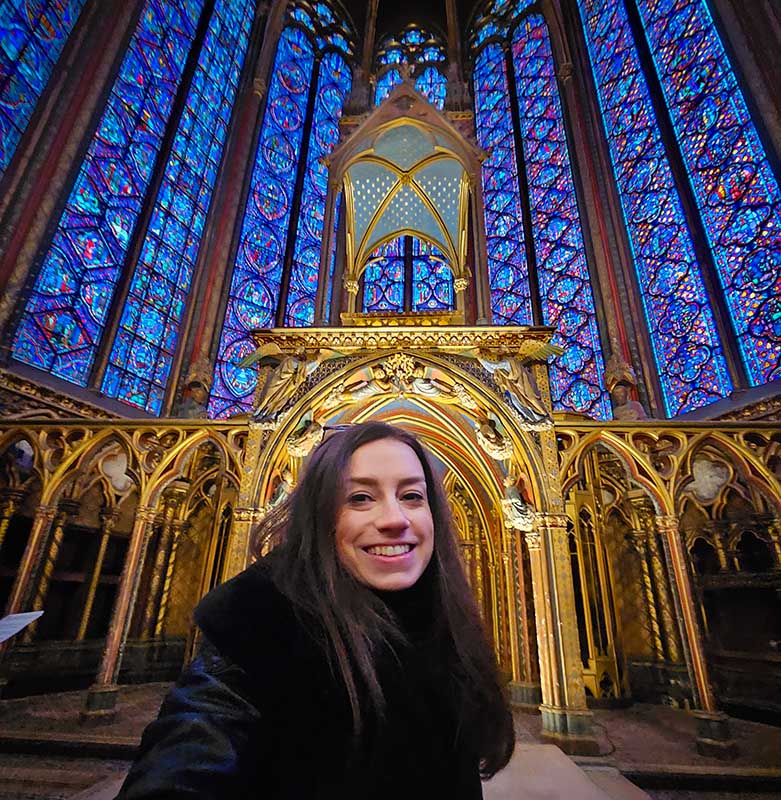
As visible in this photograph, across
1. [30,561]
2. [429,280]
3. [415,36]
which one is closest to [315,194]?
[429,280]

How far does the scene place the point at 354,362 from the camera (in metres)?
4.04


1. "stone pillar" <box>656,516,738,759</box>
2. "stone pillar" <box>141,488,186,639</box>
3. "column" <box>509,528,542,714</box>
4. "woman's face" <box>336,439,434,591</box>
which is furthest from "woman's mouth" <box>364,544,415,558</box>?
"stone pillar" <box>141,488,186,639</box>

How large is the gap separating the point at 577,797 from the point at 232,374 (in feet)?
28.2

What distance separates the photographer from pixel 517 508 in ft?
12.0

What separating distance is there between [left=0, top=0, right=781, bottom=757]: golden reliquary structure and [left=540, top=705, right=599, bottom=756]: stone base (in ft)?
0.08

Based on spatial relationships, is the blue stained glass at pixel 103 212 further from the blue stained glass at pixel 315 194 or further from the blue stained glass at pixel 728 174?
the blue stained glass at pixel 728 174

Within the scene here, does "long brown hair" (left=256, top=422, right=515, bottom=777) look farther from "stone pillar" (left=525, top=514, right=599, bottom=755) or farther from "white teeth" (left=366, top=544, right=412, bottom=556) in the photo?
"stone pillar" (left=525, top=514, right=599, bottom=755)

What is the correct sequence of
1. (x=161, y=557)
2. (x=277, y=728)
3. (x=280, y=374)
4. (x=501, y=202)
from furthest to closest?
(x=501, y=202)
(x=161, y=557)
(x=280, y=374)
(x=277, y=728)

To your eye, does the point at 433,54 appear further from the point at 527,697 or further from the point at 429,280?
the point at 527,697

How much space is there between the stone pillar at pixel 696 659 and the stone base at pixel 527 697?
1.62 metres

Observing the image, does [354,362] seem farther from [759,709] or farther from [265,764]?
[759,709]

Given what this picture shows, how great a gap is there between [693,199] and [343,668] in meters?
9.58

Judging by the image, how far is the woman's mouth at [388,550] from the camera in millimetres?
988

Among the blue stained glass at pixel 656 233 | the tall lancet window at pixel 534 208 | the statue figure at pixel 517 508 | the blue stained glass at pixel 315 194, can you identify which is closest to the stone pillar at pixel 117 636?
A: the statue figure at pixel 517 508
